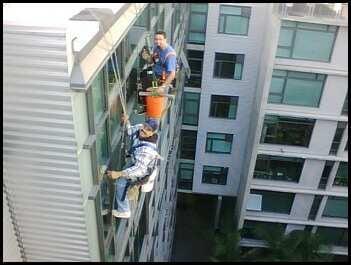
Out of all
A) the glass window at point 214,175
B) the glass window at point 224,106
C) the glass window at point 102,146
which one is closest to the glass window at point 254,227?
the glass window at point 214,175

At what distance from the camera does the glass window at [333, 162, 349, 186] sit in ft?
60.6

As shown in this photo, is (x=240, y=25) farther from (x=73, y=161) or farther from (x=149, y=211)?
(x=73, y=161)

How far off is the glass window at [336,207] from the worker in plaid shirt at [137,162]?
1479 cm

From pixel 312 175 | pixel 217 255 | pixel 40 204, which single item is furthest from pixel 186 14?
pixel 40 204

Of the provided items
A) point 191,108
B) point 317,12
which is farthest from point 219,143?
point 317,12

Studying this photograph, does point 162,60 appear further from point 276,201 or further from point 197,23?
point 276,201

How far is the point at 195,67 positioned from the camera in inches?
760

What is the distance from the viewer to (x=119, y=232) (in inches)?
329

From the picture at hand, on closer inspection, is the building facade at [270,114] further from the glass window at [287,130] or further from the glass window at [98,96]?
the glass window at [98,96]

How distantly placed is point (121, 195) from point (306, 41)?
36.7 ft

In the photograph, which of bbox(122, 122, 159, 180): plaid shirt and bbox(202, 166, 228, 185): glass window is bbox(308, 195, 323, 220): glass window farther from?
bbox(122, 122, 159, 180): plaid shirt

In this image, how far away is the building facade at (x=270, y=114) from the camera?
51.6ft

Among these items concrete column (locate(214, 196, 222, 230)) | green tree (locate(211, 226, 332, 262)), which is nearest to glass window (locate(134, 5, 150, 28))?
green tree (locate(211, 226, 332, 262))

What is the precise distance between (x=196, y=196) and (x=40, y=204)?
19.7 m
